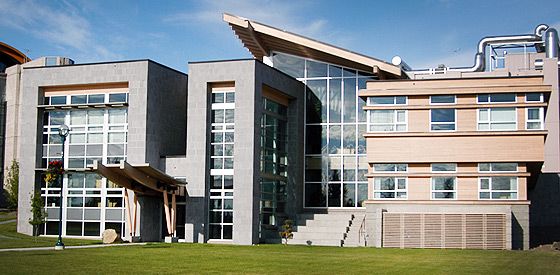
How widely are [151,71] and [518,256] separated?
68.8 feet

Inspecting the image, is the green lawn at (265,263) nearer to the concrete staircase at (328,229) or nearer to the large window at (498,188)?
the large window at (498,188)

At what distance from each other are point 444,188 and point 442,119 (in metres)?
3.42

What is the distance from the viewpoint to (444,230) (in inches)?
1421

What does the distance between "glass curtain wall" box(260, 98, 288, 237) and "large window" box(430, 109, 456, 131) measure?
9.18 m

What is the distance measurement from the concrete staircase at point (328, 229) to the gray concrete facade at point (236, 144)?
10.5 ft

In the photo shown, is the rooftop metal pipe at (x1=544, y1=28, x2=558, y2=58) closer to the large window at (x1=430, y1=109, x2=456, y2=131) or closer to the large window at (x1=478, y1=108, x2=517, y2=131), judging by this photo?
the large window at (x1=478, y1=108, x2=517, y2=131)

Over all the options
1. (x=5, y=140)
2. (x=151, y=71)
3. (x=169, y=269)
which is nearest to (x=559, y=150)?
(x=151, y=71)

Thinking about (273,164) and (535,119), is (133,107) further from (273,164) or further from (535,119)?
(535,119)

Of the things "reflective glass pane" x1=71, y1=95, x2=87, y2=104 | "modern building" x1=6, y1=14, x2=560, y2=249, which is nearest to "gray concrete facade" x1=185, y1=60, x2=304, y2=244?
"modern building" x1=6, y1=14, x2=560, y2=249

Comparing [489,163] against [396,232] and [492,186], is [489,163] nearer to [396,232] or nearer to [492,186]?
[492,186]

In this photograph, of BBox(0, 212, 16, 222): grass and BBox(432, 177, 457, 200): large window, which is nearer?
BBox(432, 177, 457, 200): large window

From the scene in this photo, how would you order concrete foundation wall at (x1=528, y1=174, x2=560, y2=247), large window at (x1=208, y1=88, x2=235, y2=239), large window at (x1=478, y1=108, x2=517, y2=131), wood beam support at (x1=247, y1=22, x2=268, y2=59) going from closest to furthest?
1. large window at (x1=478, y1=108, x2=517, y2=131)
2. large window at (x1=208, y1=88, x2=235, y2=239)
3. concrete foundation wall at (x1=528, y1=174, x2=560, y2=247)
4. wood beam support at (x1=247, y1=22, x2=268, y2=59)

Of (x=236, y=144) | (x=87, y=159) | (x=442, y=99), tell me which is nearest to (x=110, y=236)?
(x=87, y=159)

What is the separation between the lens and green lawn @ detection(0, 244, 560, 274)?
20938 millimetres
